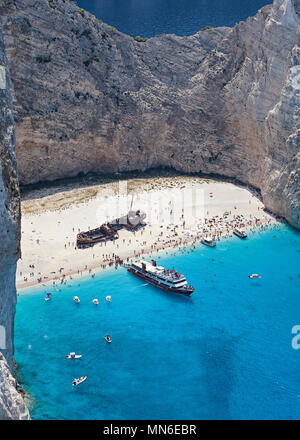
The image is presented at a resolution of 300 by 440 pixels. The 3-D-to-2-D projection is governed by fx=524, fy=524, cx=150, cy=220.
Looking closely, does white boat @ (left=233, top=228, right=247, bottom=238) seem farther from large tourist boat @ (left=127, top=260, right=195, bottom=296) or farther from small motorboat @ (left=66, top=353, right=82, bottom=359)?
small motorboat @ (left=66, top=353, right=82, bottom=359)

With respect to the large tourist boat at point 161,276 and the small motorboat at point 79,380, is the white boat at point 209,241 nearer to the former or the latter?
the large tourist boat at point 161,276

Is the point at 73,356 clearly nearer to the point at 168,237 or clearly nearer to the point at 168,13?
the point at 168,237

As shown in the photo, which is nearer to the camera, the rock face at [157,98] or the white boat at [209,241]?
the white boat at [209,241]

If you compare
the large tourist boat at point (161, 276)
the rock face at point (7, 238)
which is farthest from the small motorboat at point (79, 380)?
the large tourist boat at point (161, 276)

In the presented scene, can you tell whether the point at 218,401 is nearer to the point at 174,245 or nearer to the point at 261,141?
the point at 174,245

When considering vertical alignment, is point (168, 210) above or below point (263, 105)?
below

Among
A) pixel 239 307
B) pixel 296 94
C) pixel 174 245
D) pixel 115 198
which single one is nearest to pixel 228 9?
pixel 296 94

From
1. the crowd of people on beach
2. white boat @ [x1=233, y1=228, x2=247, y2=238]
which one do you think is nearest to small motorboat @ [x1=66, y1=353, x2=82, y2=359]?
the crowd of people on beach
